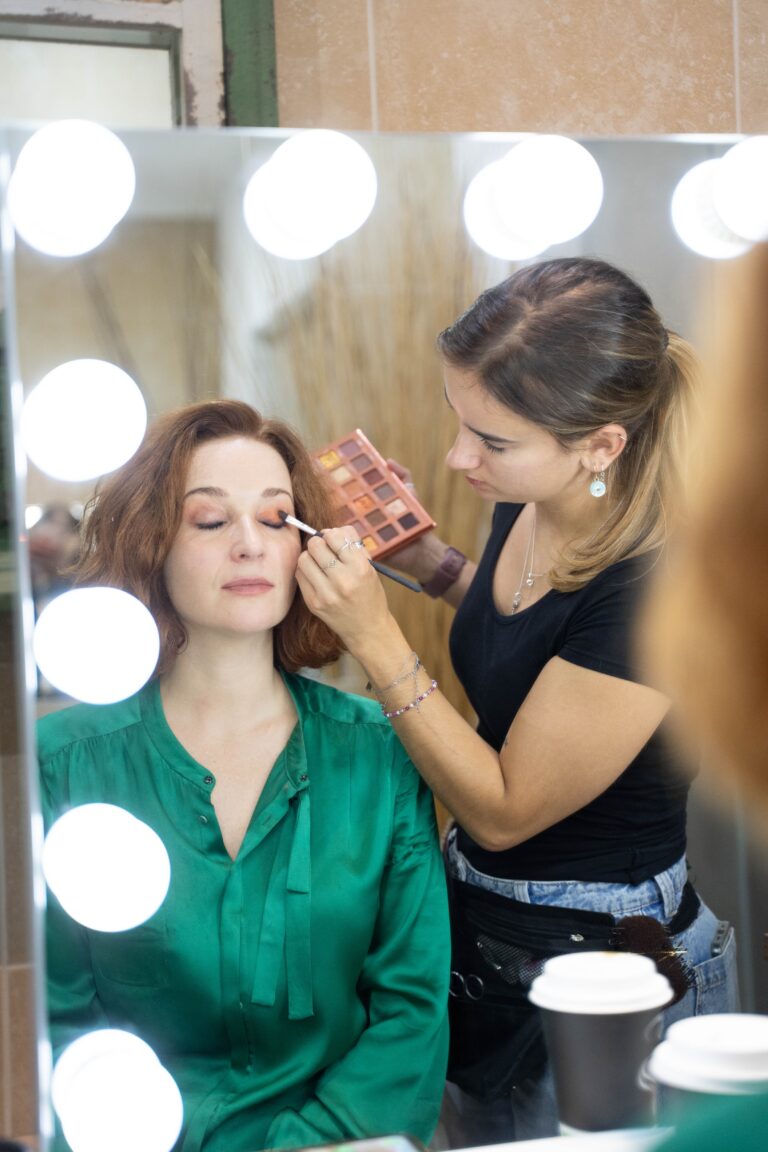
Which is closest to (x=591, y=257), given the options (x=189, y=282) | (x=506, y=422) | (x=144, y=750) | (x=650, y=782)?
(x=506, y=422)

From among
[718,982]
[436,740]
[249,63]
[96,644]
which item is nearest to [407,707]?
[436,740]

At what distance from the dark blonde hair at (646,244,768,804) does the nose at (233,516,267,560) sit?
33cm

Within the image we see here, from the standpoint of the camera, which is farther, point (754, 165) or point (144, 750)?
point (754, 165)

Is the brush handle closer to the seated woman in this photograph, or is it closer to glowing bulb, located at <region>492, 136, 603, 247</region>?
the seated woman

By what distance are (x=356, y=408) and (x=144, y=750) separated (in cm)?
33

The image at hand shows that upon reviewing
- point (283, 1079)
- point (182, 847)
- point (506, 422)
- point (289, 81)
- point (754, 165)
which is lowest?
point (283, 1079)

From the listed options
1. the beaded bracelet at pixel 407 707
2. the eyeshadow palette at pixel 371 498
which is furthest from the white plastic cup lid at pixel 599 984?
the eyeshadow palette at pixel 371 498

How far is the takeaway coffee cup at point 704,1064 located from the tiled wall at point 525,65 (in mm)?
907

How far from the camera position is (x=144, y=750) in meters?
0.94

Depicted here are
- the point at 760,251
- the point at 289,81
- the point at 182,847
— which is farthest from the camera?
the point at 289,81

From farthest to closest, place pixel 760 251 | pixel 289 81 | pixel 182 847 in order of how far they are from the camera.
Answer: pixel 289 81, pixel 760 251, pixel 182 847

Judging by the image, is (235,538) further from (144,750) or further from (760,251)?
(760,251)

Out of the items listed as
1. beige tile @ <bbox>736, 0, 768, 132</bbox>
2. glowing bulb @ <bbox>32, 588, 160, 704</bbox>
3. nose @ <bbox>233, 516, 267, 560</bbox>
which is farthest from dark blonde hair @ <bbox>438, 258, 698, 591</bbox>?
beige tile @ <bbox>736, 0, 768, 132</bbox>

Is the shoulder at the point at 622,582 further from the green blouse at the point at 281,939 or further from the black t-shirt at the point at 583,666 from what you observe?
the green blouse at the point at 281,939
